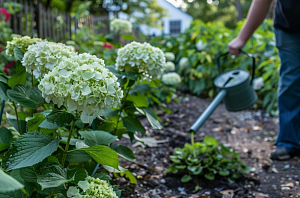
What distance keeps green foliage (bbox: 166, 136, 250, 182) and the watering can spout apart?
244 mm

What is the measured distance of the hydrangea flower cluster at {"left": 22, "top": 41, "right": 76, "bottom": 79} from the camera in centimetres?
98

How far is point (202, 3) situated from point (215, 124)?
78.6ft

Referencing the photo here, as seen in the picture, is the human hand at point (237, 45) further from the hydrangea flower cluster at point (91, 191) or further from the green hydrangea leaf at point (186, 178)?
the hydrangea flower cluster at point (91, 191)

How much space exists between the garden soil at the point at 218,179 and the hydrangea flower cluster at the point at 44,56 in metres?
0.80

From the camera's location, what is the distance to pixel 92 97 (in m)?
0.76

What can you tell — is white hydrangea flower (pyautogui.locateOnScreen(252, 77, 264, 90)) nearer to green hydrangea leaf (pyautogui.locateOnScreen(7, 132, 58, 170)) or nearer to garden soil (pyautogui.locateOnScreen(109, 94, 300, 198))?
garden soil (pyautogui.locateOnScreen(109, 94, 300, 198))

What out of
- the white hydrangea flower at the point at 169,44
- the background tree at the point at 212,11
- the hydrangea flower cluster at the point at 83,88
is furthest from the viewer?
the background tree at the point at 212,11

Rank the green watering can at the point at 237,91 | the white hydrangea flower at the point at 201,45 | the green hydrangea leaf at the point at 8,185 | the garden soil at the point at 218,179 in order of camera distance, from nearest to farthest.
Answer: the green hydrangea leaf at the point at 8,185 < the garden soil at the point at 218,179 < the green watering can at the point at 237,91 < the white hydrangea flower at the point at 201,45

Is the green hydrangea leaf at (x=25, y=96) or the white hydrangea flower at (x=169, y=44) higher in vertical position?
the green hydrangea leaf at (x=25, y=96)

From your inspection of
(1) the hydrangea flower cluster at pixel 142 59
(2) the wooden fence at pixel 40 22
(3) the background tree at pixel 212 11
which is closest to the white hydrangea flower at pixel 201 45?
(2) the wooden fence at pixel 40 22

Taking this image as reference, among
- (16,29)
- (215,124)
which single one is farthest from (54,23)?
(215,124)

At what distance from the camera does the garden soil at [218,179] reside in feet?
5.28

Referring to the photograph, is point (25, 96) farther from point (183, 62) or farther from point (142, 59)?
point (183, 62)

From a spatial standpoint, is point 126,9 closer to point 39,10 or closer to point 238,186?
point 39,10
